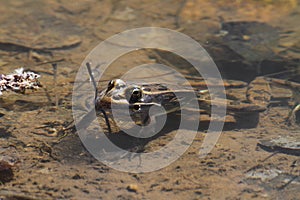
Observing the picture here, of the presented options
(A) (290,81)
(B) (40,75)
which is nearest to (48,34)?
(B) (40,75)

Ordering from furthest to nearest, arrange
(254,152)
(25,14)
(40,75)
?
(25,14) → (40,75) → (254,152)

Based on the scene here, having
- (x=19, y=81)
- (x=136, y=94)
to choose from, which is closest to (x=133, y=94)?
(x=136, y=94)

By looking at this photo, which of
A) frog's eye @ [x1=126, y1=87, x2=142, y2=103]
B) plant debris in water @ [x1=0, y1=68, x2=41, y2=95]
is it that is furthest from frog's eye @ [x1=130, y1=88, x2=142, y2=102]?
plant debris in water @ [x1=0, y1=68, x2=41, y2=95]

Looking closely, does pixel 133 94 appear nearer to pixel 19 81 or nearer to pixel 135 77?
pixel 135 77

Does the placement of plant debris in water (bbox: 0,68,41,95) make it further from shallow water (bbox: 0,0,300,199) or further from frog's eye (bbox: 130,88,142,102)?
frog's eye (bbox: 130,88,142,102)

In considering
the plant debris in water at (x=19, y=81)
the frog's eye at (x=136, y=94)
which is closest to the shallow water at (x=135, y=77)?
the plant debris in water at (x=19, y=81)

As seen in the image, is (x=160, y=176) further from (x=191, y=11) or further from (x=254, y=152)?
(x=191, y=11)

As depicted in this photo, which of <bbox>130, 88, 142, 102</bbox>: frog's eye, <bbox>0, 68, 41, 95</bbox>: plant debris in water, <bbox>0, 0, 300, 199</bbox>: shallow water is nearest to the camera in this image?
<bbox>0, 0, 300, 199</bbox>: shallow water

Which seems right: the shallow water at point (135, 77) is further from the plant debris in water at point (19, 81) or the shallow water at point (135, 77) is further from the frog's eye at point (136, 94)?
the frog's eye at point (136, 94)
